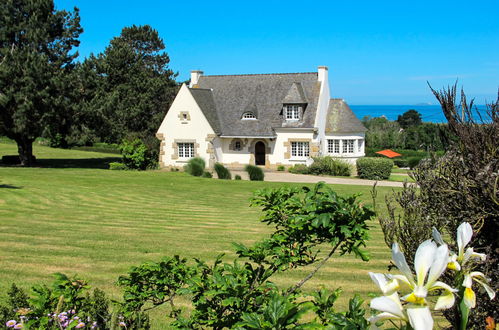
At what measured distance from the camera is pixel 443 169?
6.43 meters

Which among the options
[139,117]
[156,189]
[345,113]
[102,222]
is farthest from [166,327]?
[139,117]

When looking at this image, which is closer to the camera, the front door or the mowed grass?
the mowed grass

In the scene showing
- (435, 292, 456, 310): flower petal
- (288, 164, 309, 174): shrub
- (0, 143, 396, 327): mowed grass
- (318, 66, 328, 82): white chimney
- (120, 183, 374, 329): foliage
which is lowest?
(0, 143, 396, 327): mowed grass

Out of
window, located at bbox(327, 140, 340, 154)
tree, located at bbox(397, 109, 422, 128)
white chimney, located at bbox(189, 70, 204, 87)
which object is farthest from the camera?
tree, located at bbox(397, 109, 422, 128)

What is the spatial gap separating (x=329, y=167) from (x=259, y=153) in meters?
7.18

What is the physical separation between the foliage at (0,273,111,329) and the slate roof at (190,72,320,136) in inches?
1411

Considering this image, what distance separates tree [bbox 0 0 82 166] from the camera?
113 feet

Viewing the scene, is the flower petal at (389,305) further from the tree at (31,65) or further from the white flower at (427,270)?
the tree at (31,65)

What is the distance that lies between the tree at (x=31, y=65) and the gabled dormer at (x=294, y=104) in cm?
1732

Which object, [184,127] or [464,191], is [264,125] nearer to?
[184,127]

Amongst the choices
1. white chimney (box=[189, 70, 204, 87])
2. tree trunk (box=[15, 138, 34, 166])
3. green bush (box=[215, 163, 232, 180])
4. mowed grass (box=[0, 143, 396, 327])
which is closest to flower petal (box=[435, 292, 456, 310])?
mowed grass (box=[0, 143, 396, 327])

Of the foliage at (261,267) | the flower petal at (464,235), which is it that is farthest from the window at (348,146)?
the flower petal at (464,235)

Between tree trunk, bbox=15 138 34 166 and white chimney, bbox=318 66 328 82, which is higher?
white chimney, bbox=318 66 328 82

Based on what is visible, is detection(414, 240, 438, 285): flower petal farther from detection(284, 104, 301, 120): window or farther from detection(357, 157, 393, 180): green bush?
detection(284, 104, 301, 120): window
